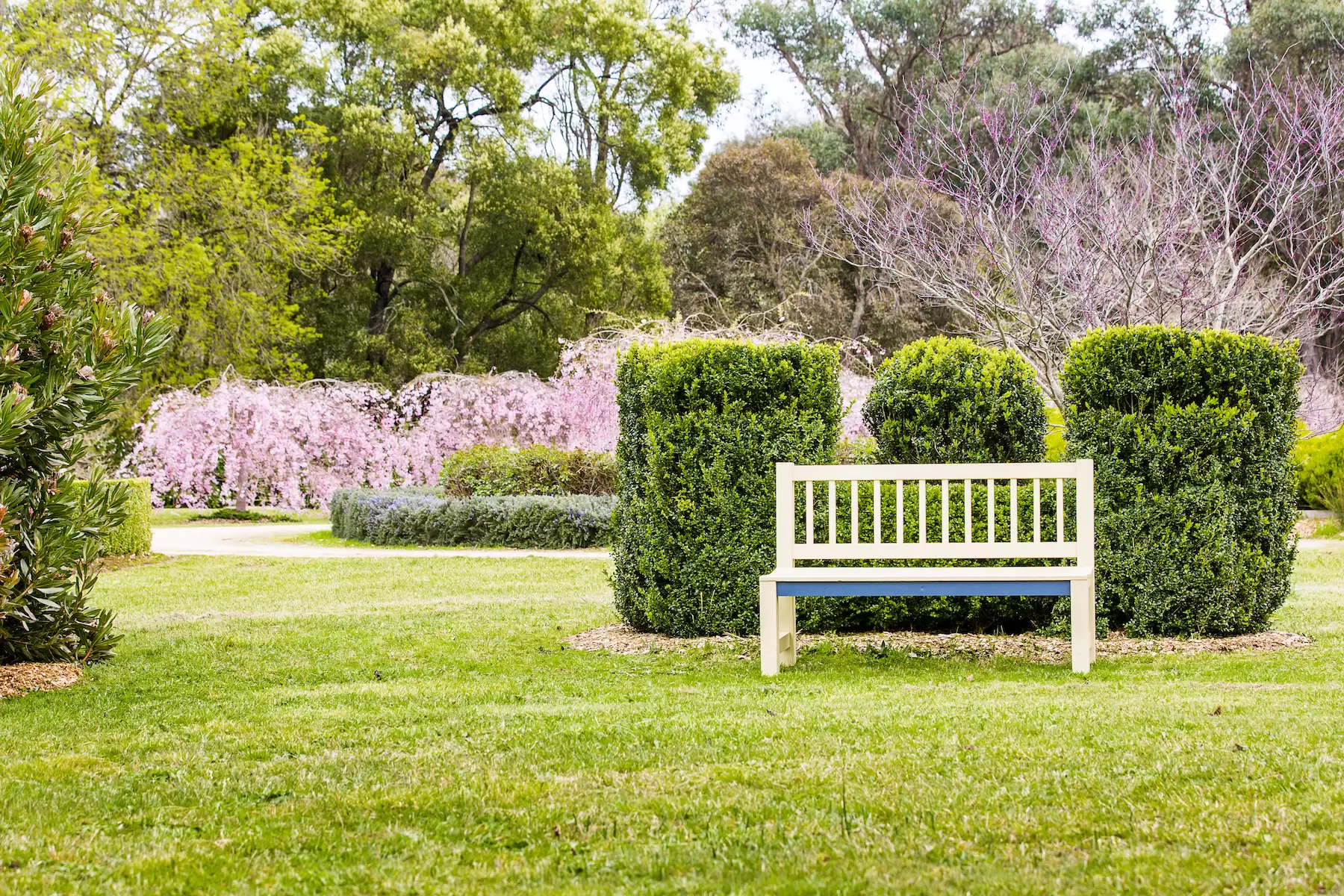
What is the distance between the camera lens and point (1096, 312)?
45.2 feet

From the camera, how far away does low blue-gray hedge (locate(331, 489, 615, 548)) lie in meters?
13.5

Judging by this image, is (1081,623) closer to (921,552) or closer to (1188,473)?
(921,552)

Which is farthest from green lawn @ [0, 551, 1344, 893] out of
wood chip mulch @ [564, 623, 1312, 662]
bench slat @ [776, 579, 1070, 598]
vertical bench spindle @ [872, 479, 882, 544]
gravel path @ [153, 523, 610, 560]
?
gravel path @ [153, 523, 610, 560]

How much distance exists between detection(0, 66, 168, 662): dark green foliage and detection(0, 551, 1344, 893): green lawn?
0.51m

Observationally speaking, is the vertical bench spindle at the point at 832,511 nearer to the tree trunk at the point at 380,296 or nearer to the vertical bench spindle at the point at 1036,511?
the vertical bench spindle at the point at 1036,511

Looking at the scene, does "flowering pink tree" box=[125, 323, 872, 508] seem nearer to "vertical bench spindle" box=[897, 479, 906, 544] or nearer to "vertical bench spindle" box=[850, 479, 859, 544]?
"vertical bench spindle" box=[897, 479, 906, 544]

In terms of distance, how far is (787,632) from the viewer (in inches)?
246

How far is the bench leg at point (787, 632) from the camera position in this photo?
6.16 m

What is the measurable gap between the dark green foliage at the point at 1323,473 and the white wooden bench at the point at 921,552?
961 centimetres

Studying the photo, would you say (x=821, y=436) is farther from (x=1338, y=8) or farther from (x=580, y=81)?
(x=1338, y=8)

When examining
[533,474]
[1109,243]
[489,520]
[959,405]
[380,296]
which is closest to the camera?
[959,405]

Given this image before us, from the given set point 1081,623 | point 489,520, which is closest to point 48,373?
point 1081,623

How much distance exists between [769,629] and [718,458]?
115 centimetres

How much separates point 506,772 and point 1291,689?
331 cm
